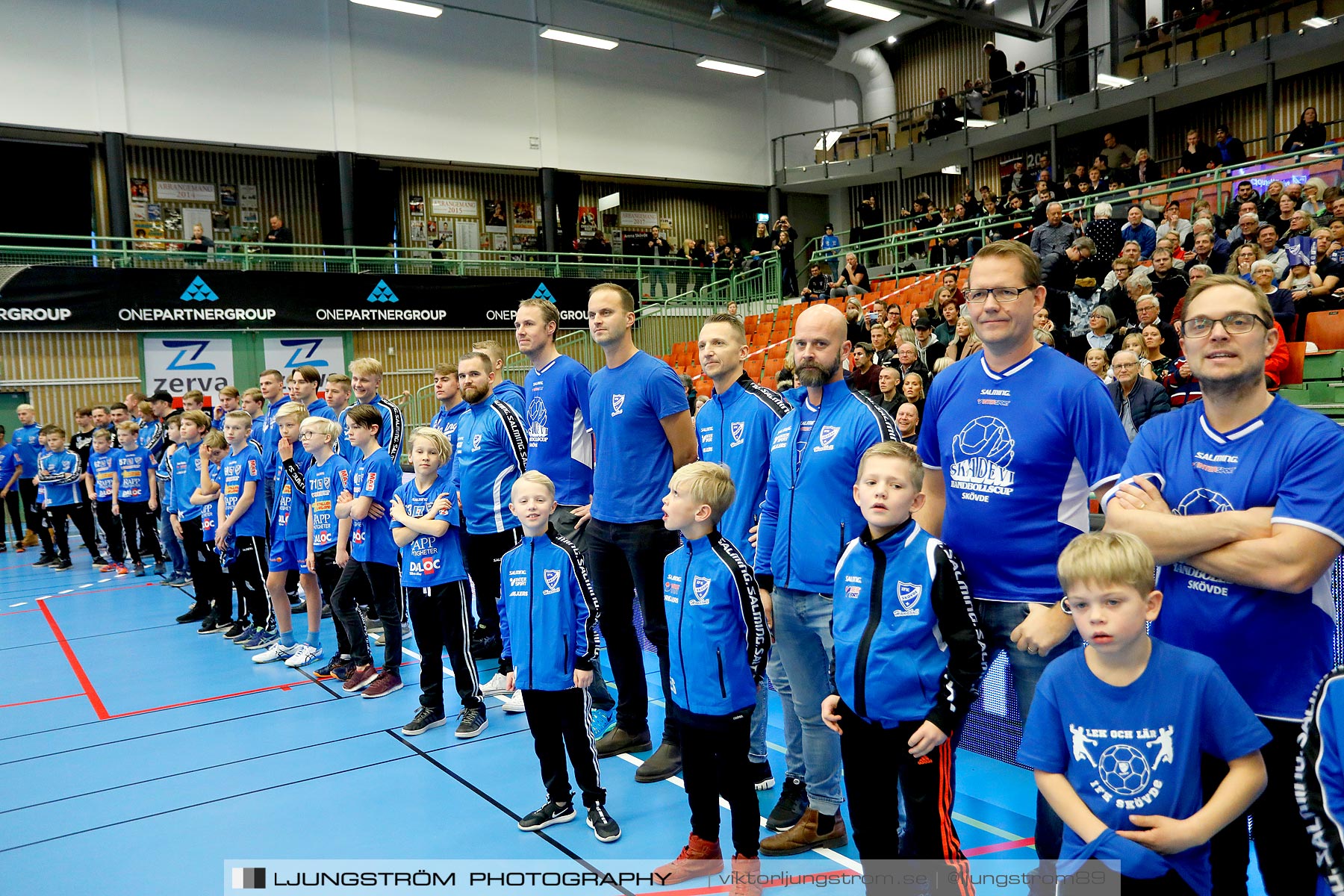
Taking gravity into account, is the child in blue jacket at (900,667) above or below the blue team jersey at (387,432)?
A: below

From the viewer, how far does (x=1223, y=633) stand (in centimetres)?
206

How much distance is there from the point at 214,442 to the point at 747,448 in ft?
16.9

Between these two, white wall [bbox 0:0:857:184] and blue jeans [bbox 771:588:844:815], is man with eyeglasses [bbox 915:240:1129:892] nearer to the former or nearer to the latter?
blue jeans [bbox 771:588:844:815]

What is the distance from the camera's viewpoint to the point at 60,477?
10844 mm

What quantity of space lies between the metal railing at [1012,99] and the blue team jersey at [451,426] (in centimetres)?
1646

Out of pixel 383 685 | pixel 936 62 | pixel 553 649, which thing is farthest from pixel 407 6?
pixel 553 649

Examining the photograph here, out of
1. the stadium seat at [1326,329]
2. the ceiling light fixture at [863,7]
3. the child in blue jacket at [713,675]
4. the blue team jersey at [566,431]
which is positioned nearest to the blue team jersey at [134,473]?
the blue team jersey at [566,431]

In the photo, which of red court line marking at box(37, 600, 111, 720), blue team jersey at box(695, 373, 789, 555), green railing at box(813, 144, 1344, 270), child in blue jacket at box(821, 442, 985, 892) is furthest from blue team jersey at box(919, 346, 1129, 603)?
Answer: green railing at box(813, 144, 1344, 270)

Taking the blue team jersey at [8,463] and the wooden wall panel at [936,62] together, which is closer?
the blue team jersey at [8,463]

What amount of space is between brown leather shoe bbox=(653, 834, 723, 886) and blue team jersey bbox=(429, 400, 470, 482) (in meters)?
2.57

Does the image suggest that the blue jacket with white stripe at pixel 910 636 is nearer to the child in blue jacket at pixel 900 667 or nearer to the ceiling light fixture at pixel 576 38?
the child in blue jacket at pixel 900 667

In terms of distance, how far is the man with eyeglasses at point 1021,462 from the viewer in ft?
7.64

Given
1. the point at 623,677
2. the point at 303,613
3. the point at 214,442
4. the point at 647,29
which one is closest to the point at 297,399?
the point at 214,442

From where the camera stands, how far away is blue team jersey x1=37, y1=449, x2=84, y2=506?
10.8 m
